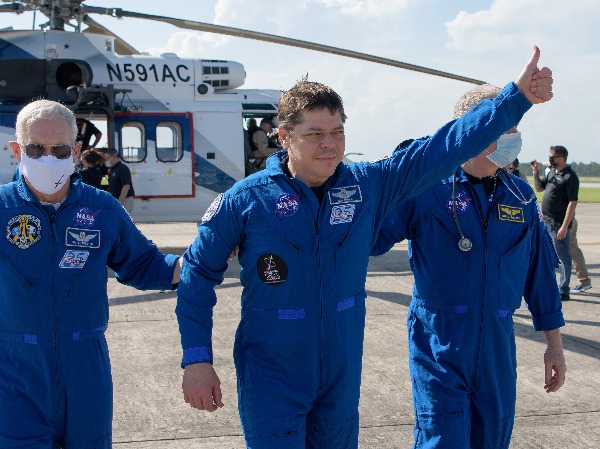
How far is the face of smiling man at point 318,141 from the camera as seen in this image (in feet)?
8.89

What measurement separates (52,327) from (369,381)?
3311mm

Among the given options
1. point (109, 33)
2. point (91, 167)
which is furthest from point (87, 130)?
point (91, 167)

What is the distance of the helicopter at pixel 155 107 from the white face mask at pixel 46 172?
8932 mm

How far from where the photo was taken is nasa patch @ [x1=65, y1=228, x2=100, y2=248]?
111 inches

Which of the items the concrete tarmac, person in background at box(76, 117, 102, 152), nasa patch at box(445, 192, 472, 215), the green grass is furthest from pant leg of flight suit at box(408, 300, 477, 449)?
the green grass

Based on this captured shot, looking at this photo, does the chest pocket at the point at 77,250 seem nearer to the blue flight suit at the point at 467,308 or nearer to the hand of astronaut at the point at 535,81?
the blue flight suit at the point at 467,308

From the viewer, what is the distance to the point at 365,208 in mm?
2859

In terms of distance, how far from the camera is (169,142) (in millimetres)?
12594

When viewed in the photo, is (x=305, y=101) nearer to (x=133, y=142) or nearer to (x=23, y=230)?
(x=23, y=230)

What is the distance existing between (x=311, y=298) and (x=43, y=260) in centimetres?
99

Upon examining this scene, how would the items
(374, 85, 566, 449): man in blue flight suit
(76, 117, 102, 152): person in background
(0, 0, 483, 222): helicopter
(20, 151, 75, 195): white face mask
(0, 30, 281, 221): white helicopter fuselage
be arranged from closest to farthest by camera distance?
(20, 151, 75, 195): white face mask < (374, 85, 566, 449): man in blue flight suit < (0, 0, 483, 222): helicopter < (0, 30, 281, 221): white helicopter fuselage < (76, 117, 102, 152): person in background

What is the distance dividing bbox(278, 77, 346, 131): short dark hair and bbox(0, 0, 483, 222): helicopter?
921 cm

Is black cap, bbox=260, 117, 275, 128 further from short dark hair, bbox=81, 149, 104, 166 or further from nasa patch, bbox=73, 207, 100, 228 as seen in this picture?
nasa patch, bbox=73, 207, 100, 228

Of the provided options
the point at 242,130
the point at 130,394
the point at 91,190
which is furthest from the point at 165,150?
the point at 91,190
